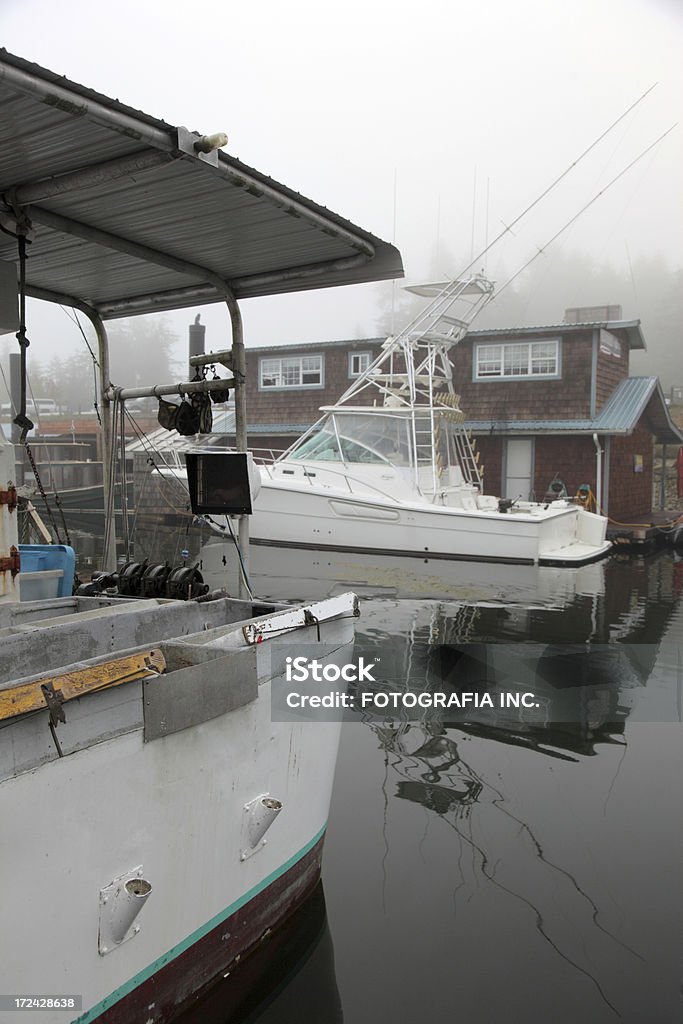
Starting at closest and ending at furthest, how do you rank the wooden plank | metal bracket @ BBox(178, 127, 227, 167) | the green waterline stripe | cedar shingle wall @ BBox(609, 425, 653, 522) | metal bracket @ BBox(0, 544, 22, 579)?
the wooden plank
the green waterline stripe
metal bracket @ BBox(178, 127, 227, 167)
metal bracket @ BBox(0, 544, 22, 579)
cedar shingle wall @ BBox(609, 425, 653, 522)

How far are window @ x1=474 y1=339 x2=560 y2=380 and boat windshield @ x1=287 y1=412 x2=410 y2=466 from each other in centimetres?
582

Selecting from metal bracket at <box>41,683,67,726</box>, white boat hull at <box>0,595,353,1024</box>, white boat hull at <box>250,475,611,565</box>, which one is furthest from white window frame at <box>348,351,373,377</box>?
metal bracket at <box>41,683,67,726</box>

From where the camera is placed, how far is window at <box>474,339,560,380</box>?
67.5ft

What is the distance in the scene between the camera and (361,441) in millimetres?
16781

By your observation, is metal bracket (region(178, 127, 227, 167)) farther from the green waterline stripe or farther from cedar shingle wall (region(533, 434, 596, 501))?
cedar shingle wall (region(533, 434, 596, 501))

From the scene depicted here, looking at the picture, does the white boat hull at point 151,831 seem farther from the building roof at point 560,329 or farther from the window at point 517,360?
the window at point 517,360

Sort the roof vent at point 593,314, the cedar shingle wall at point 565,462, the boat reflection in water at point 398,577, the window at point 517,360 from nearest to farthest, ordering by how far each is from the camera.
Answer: the boat reflection in water at point 398,577 → the cedar shingle wall at point 565,462 → the window at point 517,360 → the roof vent at point 593,314

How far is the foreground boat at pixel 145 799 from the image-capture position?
2.25 m

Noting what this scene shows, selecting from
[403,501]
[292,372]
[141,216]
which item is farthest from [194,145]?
[292,372]

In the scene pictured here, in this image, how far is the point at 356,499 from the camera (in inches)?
615

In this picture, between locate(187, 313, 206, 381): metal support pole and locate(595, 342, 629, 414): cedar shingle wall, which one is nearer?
locate(595, 342, 629, 414): cedar shingle wall

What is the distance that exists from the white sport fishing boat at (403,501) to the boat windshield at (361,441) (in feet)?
0.07

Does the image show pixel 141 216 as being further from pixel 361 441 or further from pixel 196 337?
pixel 196 337

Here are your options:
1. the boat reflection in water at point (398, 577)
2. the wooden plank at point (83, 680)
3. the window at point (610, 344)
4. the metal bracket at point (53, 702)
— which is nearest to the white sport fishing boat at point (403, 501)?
the boat reflection in water at point (398, 577)
